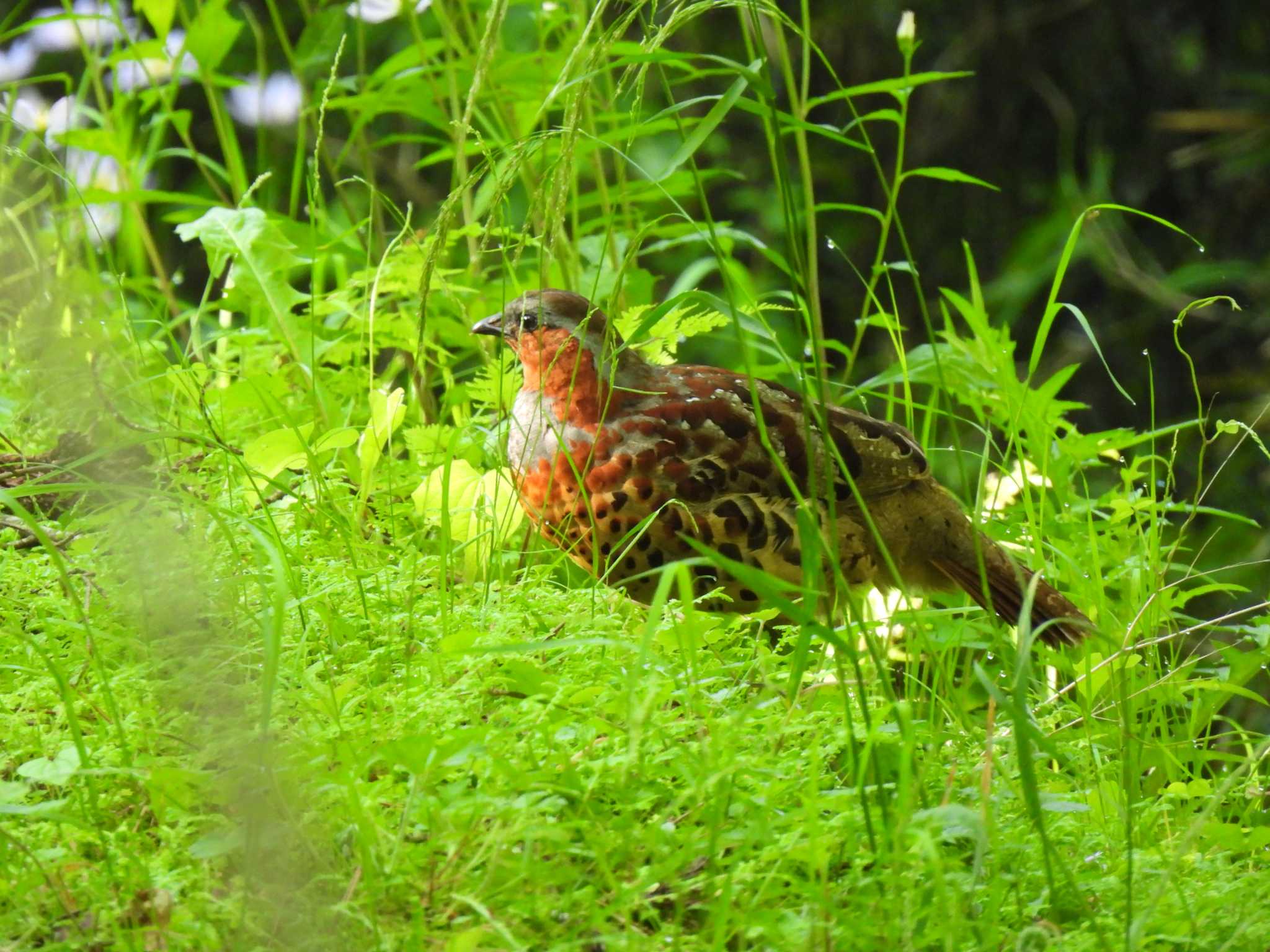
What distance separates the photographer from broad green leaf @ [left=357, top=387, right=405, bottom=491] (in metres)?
2.42

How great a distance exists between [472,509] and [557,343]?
590 millimetres

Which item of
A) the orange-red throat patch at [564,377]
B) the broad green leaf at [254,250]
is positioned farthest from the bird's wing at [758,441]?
the broad green leaf at [254,250]

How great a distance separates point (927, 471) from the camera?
9.38ft

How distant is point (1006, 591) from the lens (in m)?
2.90

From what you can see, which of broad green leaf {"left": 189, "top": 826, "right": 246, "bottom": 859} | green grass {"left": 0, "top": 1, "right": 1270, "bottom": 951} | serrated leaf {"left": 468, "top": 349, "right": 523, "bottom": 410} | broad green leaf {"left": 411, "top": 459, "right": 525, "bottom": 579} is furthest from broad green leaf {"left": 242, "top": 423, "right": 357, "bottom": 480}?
broad green leaf {"left": 189, "top": 826, "right": 246, "bottom": 859}

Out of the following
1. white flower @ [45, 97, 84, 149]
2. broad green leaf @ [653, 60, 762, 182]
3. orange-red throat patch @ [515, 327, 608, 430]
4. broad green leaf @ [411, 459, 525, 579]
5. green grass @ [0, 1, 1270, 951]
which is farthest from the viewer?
white flower @ [45, 97, 84, 149]

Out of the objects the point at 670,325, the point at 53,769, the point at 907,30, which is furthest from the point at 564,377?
the point at 53,769

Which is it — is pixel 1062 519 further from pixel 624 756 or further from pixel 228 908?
pixel 228 908

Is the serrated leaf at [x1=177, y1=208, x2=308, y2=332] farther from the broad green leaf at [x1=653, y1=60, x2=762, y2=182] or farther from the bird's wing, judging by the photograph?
the broad green leaf at [x1=653, y1=60, x2=762, y2=182]

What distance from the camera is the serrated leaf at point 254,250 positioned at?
9.58 ft

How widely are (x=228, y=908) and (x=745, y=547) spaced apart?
1519mm

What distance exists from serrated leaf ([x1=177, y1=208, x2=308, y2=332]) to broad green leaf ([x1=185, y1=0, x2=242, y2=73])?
1.39 feet

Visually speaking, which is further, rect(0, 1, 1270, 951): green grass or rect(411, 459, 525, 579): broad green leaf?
rect(411, 459, 525, 579): broad green leaf

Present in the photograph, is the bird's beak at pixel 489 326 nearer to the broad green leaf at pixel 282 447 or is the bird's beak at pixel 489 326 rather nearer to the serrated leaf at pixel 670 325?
the serrated leaf at pixel 670 325
